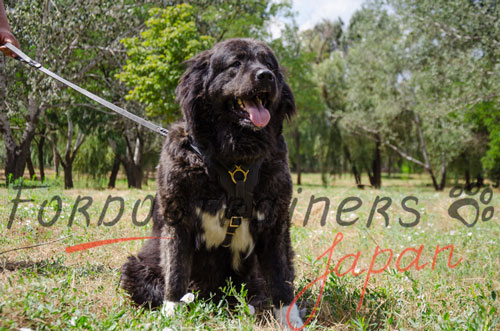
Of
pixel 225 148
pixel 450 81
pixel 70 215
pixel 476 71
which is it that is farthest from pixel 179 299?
pixel 450 81

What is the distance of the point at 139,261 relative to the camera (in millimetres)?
2893

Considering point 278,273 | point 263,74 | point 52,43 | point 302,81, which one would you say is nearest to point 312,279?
point 278,273

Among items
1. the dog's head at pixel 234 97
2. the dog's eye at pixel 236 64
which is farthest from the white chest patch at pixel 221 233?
the dog's eye at pixel 236 64

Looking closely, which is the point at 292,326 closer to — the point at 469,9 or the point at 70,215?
the point at 70,215

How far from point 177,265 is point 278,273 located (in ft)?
2.24

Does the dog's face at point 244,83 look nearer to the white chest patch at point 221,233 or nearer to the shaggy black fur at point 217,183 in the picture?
the shaggy black fur at point 217,183

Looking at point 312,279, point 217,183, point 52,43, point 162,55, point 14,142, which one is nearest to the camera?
point 217,183

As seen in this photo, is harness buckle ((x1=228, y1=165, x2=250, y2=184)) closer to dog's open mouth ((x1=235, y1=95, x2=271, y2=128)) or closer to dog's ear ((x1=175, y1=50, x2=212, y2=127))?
dog's open mouth ((x1=235, y1=95, x2=271, y2=128))

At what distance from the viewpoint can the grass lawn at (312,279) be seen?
2.16 meters

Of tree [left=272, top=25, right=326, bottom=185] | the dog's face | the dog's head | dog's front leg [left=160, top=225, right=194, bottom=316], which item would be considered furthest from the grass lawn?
tree [left=272, top=25, right=326, bottom=185]

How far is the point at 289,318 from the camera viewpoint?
2.49 meters

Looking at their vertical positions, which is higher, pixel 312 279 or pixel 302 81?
pixel 302 81

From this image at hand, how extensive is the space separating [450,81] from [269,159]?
15139mm

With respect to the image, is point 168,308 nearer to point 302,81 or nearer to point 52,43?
point 52,43
